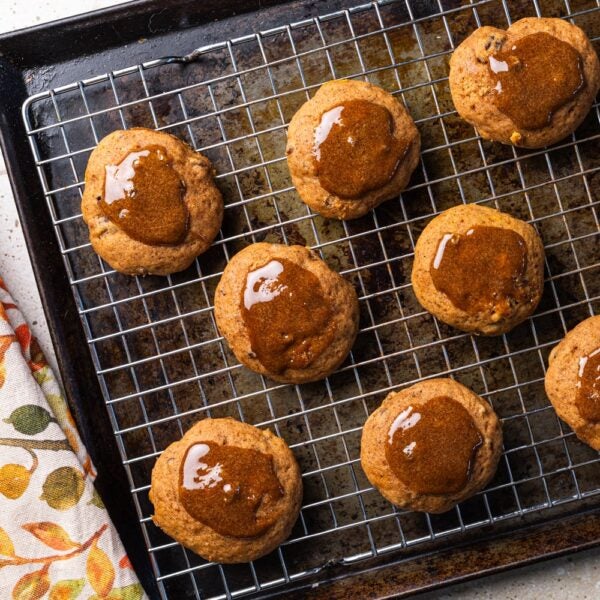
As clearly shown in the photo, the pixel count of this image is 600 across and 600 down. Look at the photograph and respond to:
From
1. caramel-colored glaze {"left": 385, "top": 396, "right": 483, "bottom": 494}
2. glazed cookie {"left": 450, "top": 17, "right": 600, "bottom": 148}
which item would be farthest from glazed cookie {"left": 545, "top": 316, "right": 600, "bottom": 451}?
glazed cookie {"left": 450, "top": 17, "right": 600, "bottom": 148}

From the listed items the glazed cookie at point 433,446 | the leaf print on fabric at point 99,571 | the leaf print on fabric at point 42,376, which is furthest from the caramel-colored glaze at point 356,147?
the leaf print on fabric at point 99,571

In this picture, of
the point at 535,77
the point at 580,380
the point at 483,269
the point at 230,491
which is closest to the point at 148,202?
the point at 230,491

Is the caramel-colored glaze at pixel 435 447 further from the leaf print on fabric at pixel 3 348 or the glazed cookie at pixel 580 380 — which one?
the leaf print on fabric at pixel 3 348

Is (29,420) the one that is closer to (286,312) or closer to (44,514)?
(44,514)

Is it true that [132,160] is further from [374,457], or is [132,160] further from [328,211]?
[374,457]

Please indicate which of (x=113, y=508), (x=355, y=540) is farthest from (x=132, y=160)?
(x=355, y=540)

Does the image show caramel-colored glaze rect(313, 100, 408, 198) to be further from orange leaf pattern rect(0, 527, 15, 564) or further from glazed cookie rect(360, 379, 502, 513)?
orange leaf pattern rect(0, 527, 15, 564)

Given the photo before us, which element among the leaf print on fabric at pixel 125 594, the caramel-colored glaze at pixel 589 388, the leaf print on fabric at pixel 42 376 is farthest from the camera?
the leaf print on fabric at pixel 42 376
